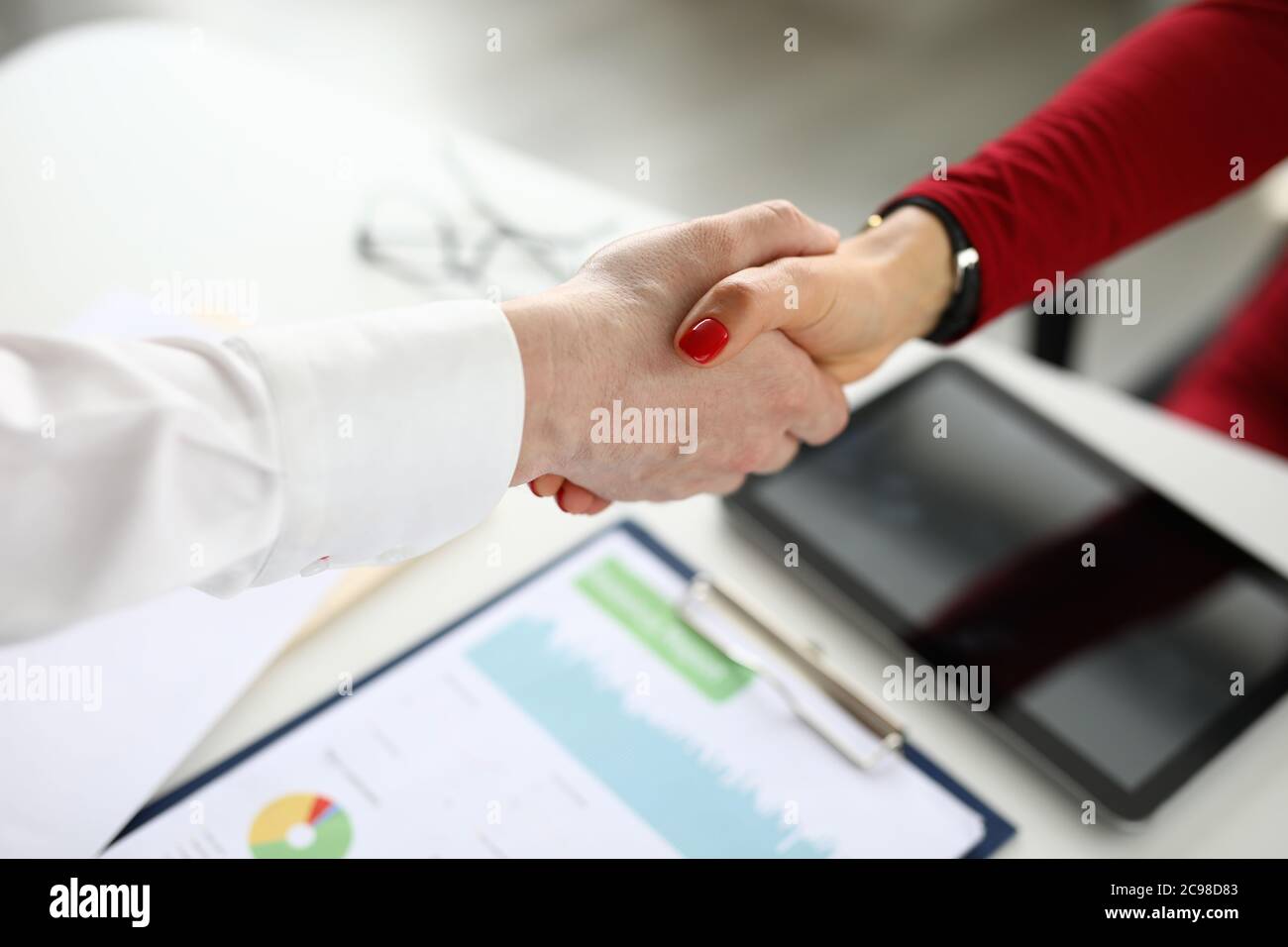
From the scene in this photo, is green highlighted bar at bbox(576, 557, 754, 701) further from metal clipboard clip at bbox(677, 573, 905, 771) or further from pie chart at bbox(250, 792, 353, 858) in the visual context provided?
pie chart at bbox(250, 792, 353, 858)

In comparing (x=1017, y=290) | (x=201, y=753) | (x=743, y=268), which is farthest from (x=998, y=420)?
(x=201, y=753)

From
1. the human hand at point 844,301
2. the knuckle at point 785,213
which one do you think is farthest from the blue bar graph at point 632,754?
the knuckle at point 785,213

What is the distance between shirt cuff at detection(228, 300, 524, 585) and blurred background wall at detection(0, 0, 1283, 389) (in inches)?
77.5

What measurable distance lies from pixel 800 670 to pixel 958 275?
1.29 feet

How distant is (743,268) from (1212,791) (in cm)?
52

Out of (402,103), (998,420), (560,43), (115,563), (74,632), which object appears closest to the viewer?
(115,563)

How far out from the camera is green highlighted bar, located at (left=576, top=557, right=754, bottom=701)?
0.94m

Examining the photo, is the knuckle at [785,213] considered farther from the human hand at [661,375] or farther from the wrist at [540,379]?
the wrist at [540,379]

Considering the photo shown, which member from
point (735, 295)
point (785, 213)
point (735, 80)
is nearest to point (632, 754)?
point (735, 295)

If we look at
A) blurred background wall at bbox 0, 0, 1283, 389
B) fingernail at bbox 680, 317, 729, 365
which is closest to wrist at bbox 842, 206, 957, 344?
fingernail at bbox 680, 317, 729, 365

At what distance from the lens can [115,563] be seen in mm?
692

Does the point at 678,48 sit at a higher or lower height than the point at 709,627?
higher

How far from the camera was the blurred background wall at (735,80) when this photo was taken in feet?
9.30
